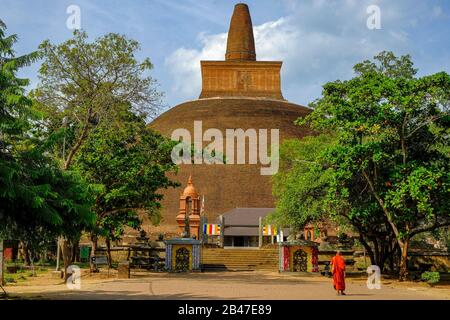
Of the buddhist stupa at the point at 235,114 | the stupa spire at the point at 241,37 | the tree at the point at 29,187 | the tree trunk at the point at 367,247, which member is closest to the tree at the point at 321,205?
the tree trunk at the point at 367,247

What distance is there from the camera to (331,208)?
2280 centimetres

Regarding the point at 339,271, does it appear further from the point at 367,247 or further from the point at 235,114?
the point at 235,114

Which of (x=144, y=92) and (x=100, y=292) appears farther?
(x=144, y=92)

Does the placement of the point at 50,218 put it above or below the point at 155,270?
above

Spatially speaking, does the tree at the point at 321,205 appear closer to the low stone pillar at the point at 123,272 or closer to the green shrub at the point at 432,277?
the green shrub at the point at 432,277

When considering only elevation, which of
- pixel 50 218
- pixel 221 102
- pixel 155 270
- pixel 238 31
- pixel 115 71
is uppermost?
pixel 238 31

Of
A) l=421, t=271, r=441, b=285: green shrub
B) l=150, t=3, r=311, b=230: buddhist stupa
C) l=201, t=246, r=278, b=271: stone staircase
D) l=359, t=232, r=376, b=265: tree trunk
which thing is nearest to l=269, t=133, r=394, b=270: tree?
l=359, t=232, r=376, b=265: tree trunk

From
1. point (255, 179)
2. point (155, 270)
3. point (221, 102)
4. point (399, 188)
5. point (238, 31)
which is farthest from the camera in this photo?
point (238, 31)

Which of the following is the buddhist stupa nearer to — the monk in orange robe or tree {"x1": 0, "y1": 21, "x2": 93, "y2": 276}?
the monk in orange robe

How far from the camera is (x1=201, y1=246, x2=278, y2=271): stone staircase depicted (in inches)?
1237

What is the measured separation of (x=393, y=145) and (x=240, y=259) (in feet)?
44.3

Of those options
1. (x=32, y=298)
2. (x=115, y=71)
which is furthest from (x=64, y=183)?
(x=115, y=71)

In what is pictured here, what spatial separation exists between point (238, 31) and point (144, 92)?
40491 millimetres

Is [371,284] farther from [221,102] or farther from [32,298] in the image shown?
[221,102]
